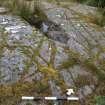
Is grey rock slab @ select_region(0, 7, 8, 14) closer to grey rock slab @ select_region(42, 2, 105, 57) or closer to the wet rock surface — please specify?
the wet rock surface

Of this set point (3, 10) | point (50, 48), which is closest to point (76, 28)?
point (50, 48)

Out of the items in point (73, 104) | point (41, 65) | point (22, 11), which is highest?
point (22, 11)

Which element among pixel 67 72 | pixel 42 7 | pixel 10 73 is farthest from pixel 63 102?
pixel 42 7

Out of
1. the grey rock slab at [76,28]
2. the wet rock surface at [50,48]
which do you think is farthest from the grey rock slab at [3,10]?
the grey rock slab at [76,28]

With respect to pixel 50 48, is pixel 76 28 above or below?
above

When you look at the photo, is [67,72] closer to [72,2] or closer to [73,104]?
[73,104]

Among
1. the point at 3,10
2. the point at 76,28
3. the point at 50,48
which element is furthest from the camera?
the point at 3,10

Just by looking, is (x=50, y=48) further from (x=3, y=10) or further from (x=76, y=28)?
(x=3, y=10)

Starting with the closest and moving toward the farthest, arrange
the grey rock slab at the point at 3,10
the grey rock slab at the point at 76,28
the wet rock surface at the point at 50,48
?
the wet rock surface at the point at 50,48, the grey rock slab at the point at 76,28, the grey rock slab at the point at 3,10

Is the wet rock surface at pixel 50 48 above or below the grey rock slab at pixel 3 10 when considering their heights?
below

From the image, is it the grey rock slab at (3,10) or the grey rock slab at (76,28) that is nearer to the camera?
the grey rock slab at (76,28)

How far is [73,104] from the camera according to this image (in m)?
4.56

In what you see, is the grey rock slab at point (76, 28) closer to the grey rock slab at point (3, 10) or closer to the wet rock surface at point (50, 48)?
the wet rock surface at point (50, 48)

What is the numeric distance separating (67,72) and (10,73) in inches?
34.4
